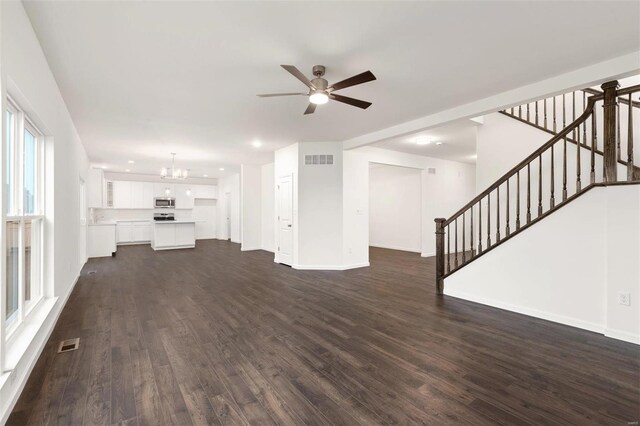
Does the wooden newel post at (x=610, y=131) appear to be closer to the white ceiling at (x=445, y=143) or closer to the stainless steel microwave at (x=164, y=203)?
the white ceiling at (x=445, y=143)

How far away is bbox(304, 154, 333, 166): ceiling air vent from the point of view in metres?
6.17

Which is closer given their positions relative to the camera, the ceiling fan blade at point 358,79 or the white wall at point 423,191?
the ceiling fan blade at point 358,79

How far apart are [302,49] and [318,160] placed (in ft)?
11.6

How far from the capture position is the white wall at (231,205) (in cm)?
1112

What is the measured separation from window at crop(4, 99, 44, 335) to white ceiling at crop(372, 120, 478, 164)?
5.01 metres

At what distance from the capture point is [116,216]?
1070 cm

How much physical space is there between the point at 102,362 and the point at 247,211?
6.71 meters

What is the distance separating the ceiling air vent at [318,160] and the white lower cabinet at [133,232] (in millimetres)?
7866

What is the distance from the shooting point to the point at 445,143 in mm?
6555

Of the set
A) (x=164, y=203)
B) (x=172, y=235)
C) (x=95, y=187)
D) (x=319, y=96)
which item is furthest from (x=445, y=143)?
(x=164, y=203)

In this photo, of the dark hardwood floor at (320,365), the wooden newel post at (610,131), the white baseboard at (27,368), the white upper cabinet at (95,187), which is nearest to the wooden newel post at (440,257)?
the dark hardwood floor at (320,365)

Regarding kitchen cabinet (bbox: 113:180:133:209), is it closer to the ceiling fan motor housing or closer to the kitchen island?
the kitchen island

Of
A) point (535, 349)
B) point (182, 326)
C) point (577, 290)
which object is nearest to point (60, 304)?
point (182, 326)

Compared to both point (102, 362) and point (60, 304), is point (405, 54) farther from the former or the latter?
point (60, 304)
